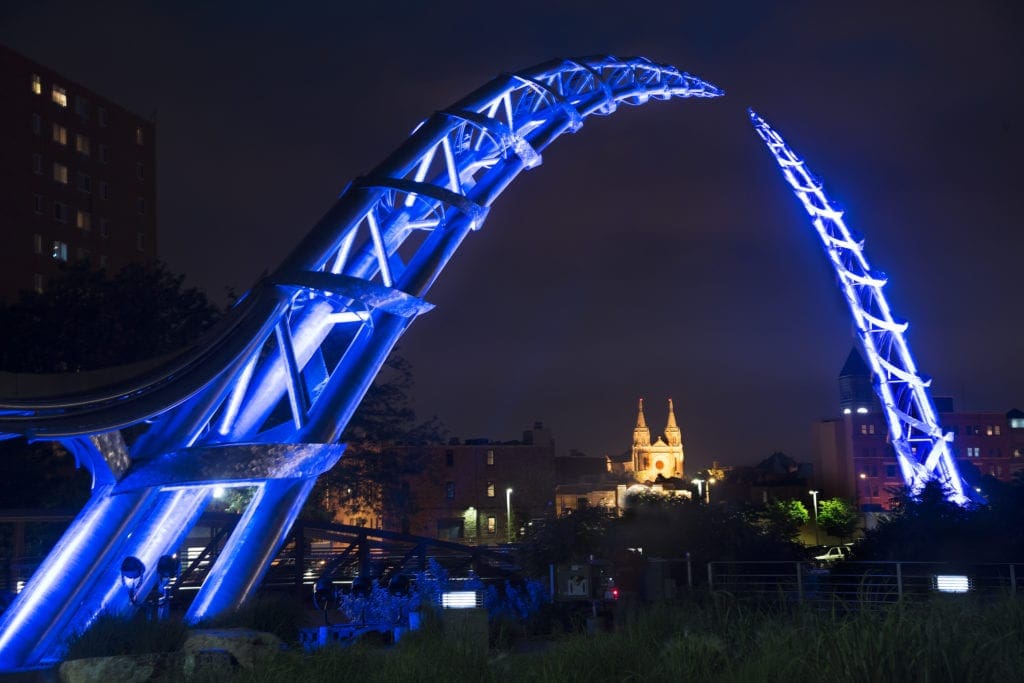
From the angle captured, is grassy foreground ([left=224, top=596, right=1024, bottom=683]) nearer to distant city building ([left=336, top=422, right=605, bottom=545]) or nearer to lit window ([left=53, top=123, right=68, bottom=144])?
lit window ([left=53, top=123, right=68, bottom=144])

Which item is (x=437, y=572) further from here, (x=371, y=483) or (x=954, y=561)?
(x=371, y=483)

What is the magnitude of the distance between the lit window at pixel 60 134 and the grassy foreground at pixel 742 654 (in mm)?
74858

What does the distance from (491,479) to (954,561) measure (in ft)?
258

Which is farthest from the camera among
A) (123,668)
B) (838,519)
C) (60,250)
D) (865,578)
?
(838,519)

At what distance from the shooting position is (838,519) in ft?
305

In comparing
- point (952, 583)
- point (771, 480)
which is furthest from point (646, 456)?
point (952, 583)

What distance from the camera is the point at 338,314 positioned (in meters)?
21.0

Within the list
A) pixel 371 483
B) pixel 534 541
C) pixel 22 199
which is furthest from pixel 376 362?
pixel 22 199

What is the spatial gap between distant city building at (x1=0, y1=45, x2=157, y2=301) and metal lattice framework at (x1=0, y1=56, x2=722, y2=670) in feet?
178

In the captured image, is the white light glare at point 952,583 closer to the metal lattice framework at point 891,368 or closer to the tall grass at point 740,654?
the tall grass at point 740,654

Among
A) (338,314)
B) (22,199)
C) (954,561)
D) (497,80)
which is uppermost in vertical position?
(22,199)

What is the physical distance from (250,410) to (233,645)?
6.33 meters

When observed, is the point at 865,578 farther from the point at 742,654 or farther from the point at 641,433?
the point at 641,433

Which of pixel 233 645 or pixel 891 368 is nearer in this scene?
pixel 233 645
